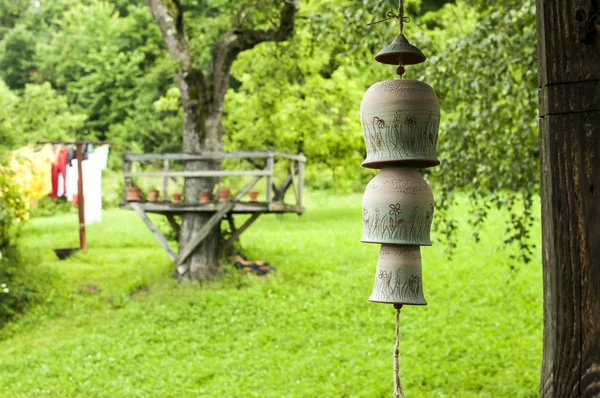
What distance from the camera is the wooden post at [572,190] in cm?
205

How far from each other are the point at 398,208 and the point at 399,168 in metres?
0.14

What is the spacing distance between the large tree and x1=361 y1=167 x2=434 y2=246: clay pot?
38.8ft

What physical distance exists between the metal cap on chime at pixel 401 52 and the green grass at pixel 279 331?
656 cm

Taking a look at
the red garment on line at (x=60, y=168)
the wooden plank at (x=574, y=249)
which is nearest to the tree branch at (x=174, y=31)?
the red garment on line at (x=60, y=168)

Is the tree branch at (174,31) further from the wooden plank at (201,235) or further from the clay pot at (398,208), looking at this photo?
the clay pot at (398,208)

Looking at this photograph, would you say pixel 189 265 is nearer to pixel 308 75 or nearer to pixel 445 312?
pixel 445 312

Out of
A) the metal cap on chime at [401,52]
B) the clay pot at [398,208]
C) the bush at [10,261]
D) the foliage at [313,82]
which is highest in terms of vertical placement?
the foliage at [313,82]

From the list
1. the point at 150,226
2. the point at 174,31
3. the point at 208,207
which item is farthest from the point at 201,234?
the point at 174,31

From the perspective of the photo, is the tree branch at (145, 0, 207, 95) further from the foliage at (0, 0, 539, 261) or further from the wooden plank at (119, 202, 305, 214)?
the wooden plank at (119, 202, 305, 214)

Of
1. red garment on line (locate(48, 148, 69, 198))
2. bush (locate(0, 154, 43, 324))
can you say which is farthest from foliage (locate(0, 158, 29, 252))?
red garment on line (locate(48, 148, 69, 198))

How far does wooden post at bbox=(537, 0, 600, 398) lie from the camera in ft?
6.73

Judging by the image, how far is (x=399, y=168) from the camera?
8.05 ft

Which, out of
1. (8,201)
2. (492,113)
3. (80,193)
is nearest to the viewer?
(492,113)

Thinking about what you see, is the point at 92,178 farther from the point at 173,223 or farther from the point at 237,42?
the point at 237,42
